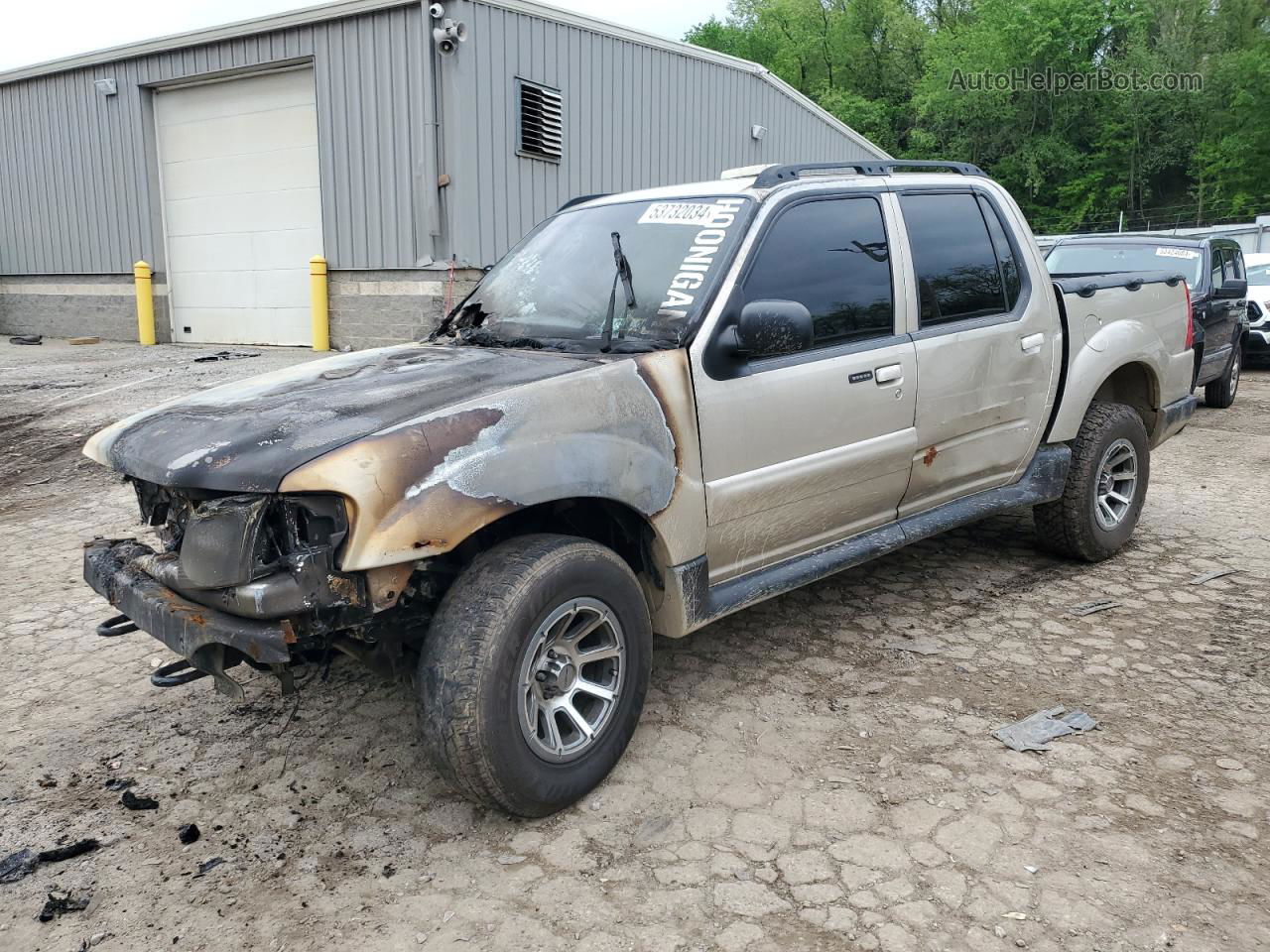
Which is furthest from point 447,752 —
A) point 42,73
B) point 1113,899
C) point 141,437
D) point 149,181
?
point 42,73

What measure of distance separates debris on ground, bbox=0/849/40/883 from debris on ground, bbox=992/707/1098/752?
3.04 m

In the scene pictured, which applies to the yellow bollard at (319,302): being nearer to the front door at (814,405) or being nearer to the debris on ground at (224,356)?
the debris on ground at (224,356)

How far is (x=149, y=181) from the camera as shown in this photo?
1503cm

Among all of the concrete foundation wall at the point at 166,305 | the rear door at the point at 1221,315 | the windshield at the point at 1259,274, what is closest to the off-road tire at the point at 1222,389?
the rear door at the point at 1221,315

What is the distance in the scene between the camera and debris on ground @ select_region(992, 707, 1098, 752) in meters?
3.36

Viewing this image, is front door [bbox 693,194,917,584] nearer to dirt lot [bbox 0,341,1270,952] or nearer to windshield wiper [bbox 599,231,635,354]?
windshield wiper [bbox 599,231,635,354]

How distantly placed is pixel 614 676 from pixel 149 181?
14972mm

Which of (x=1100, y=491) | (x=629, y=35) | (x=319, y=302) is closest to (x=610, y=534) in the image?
(x=1100, y=491)

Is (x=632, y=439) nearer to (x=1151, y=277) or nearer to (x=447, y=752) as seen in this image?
(x=447, y=752)

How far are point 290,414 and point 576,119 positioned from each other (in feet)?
39.6

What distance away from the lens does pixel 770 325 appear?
3.27 metres

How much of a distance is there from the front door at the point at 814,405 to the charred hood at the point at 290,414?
0.64m

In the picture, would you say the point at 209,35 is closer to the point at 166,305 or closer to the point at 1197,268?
the point at 166,305

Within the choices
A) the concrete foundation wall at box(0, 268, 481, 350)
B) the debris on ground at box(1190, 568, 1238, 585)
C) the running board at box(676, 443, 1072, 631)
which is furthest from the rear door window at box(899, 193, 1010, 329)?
the concrete foundation wall at box(0, 268, 481, 350)
